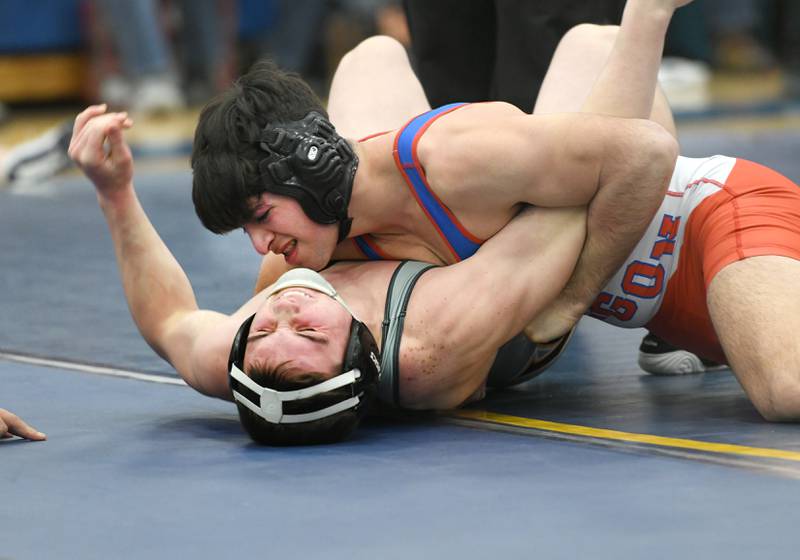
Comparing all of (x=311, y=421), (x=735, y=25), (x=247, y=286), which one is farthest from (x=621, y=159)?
(x=735, y=25)

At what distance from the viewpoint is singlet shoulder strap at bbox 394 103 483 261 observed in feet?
10.3

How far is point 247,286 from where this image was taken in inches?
182

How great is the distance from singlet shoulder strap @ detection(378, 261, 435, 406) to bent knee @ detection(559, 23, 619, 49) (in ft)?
3.09

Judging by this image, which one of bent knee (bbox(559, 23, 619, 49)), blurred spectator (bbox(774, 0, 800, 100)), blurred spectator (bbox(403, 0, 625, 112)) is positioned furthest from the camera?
blurred spectator (bbox(774, 0, 800, 100))

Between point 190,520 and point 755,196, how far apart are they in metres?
1.53

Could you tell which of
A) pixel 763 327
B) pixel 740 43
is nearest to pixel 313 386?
pixel 763 327

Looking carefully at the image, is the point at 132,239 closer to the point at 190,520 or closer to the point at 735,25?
the point at 190,520

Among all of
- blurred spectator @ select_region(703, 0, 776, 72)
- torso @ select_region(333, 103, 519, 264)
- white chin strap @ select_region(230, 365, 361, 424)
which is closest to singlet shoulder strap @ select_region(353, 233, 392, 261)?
torso @ select_region(333, 103, 519, 264)

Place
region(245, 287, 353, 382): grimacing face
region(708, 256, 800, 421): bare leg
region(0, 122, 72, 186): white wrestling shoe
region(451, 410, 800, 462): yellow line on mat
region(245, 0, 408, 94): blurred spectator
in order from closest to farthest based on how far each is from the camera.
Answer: region(451, 410, 800, 462): yellow line on mat
region(245, 287, 353, 382): grimacing face
region(708, 256, 800, 421): bare leg
region(0, 122, 72, 186): white wrestling shoe
region(245, 0, 408, 94): blurred spectator

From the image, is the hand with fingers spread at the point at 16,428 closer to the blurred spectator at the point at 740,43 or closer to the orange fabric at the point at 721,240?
the orange fabric at the point at 721,240

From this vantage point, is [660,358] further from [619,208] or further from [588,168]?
[588,168]

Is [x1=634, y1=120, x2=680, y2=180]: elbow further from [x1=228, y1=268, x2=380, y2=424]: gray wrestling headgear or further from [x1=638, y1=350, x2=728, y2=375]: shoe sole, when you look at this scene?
[x1=228, y1=268, x2=380, y2=424]: gray wrestling headgear

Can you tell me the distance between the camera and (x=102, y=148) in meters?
3.09

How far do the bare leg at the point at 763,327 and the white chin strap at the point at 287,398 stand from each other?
75 centimetres
